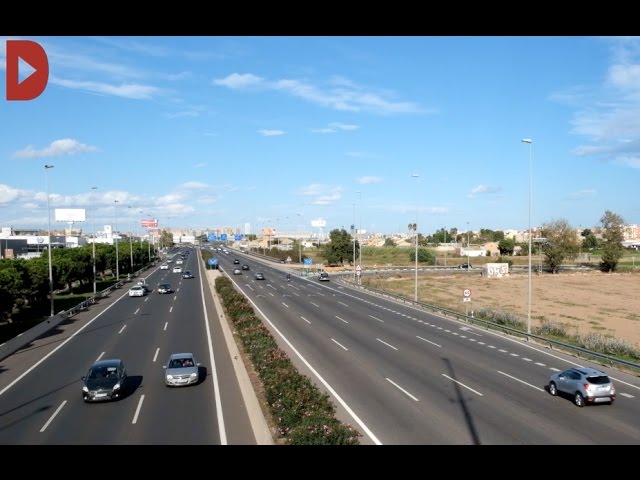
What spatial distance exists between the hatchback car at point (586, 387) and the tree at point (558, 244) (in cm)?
9754

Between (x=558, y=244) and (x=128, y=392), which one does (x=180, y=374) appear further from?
(x=558, y=244)

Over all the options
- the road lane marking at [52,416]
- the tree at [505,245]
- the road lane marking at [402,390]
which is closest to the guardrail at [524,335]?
the road lane marking at [402,390]

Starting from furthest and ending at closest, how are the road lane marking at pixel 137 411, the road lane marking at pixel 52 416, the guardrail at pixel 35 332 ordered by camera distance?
the guardrail at pixel 35 332 < the road lane marking at pixel 137 411 < the road lane marking at pixel 52 416

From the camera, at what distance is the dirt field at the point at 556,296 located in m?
43.3

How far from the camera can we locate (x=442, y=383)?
21297 mm

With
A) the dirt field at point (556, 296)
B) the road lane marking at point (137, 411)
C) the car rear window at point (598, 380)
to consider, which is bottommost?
the dirt field at point (556, 296)

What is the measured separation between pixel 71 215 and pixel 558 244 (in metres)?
92.7

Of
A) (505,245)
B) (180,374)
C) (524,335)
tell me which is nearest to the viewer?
(180,374)

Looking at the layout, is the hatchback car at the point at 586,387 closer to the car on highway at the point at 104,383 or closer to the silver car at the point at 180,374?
the silver car at the point at 180,374

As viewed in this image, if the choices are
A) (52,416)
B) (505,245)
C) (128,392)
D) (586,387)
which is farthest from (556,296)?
(505,245)
